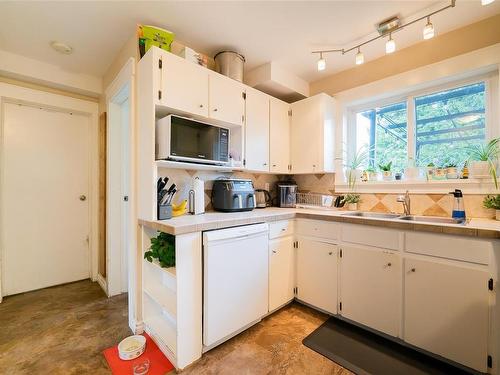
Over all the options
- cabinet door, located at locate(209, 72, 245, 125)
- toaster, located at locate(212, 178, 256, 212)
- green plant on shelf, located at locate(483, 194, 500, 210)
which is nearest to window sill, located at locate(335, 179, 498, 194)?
green plant on shelf, located at locate(483, 194, 500, 210)

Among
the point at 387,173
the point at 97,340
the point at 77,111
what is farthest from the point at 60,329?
the point at 387,173

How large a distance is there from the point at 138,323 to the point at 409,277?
6.76ft

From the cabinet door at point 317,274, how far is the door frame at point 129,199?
4.79ft

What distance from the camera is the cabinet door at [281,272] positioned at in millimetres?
2002

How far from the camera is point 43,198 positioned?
2662 millimetres

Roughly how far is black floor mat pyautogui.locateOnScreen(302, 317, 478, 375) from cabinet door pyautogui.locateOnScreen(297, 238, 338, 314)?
0.21 meters

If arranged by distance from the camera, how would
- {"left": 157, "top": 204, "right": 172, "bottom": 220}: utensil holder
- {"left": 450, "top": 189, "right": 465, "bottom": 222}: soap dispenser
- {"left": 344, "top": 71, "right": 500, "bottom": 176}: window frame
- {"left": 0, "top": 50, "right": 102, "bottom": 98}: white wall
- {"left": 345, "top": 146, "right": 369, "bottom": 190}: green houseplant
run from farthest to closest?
1. {"left": 345, "top": 146, "right": 369, "bottom": 190}: green houseplant
2. {"left": 0, "top": 50, "right": 102, "bottom": 98}: white wall
3. {"left": 344, "top": 71, "right": 500, "bottom": 176}: window frame
4. {"left": 450, "top": 189, "right": 465, "bottom": 222}: soap dispenser
5. {"left": 157, "top": 204, "right": 172, "bottom": 220}: utensil holder

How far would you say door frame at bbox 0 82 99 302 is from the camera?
239 cm

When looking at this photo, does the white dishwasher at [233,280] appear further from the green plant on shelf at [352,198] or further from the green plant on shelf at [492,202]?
the green plant on shelf at [492,202]

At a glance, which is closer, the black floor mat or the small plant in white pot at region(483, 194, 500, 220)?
the black floor mat

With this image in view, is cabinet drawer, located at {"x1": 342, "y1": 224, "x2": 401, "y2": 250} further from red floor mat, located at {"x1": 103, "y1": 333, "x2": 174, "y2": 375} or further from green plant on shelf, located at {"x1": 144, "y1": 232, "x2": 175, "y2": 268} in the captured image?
red floor mat, located at {"x1": 103, "y1": 333, "x2": 174, "y2": 375}

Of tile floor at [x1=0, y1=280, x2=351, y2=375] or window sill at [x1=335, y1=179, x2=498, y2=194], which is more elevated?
window sill at [x1=335, y1=179, x2=498, y2=194]

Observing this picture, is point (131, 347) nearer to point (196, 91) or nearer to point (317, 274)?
point (317, 274)

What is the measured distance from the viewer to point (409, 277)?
160cm
